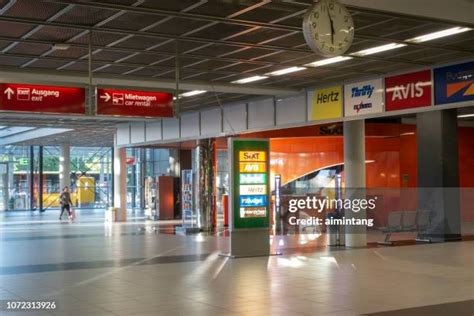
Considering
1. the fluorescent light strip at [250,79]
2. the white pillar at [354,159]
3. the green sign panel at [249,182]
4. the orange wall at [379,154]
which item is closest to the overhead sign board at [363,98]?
the white pillar at [354,159]

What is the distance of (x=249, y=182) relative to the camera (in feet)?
47.2

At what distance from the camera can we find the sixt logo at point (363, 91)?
16016 millimetres

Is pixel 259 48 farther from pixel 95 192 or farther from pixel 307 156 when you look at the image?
pixel 95 192

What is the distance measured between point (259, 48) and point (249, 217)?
379cm

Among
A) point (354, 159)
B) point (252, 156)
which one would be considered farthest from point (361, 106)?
point (252, 156)

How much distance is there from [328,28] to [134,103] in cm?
516

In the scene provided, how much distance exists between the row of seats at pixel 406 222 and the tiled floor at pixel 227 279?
1.16 meters

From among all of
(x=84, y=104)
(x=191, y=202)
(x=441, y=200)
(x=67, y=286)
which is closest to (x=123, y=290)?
(x=67, y=286)

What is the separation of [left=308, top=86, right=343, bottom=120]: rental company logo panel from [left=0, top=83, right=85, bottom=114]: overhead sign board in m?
7.36

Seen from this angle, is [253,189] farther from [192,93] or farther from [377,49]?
[192,93]

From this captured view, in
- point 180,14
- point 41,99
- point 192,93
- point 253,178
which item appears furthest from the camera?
point 192,93

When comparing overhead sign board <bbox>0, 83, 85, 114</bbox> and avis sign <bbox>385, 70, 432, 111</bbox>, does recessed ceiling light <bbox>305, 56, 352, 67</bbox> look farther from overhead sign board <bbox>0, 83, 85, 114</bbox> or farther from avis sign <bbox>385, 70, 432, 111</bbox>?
overhead sign board <bbox>0, 83, 85, 114</bbox>

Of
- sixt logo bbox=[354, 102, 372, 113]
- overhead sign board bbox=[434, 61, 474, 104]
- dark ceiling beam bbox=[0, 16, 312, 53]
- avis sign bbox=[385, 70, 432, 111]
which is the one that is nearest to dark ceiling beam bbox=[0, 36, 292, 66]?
dark ceiling beam bbox=[0, 16, 312, 53]

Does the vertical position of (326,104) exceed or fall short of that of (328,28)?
it exceeds it
